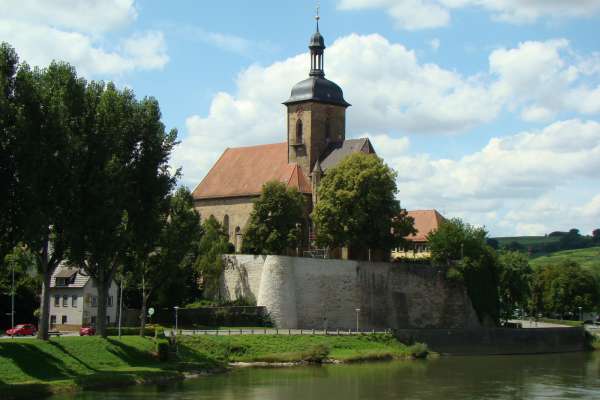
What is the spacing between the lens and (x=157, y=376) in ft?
152

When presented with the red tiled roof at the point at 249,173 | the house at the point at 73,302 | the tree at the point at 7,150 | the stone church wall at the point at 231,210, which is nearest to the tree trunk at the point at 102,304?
the tree at the point at 7,150

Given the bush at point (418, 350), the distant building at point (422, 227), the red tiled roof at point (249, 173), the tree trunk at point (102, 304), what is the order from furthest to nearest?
1. the distant building at point (422, 227)
2. the red tiled roof at point (249, 173)
3. the bush at point (418, 350)
4. the tree trunk at point (102, 304)

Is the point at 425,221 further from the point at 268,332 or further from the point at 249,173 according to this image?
the point at 268,332

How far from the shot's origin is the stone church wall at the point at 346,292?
68500mm

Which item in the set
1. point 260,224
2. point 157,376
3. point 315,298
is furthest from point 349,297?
point 157,376

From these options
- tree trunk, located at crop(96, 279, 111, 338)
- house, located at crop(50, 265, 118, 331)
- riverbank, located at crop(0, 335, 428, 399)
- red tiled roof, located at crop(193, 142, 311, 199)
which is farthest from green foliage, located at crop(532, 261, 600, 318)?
tree trunk, located at crop(96, 279, 111, 338)

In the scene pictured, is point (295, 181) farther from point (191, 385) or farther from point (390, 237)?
point (191, 385)

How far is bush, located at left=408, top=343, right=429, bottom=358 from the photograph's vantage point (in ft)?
206

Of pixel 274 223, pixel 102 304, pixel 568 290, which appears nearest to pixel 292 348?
pixel 102 304

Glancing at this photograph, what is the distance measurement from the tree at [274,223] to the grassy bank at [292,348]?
12.3m

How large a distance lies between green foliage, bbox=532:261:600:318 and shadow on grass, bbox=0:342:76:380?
67611mm

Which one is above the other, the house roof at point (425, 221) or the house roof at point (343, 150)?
the house roof at point (343, 150)

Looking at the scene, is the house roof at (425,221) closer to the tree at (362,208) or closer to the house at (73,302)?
the tree at (362,208)

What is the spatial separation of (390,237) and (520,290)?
62.9 feet
